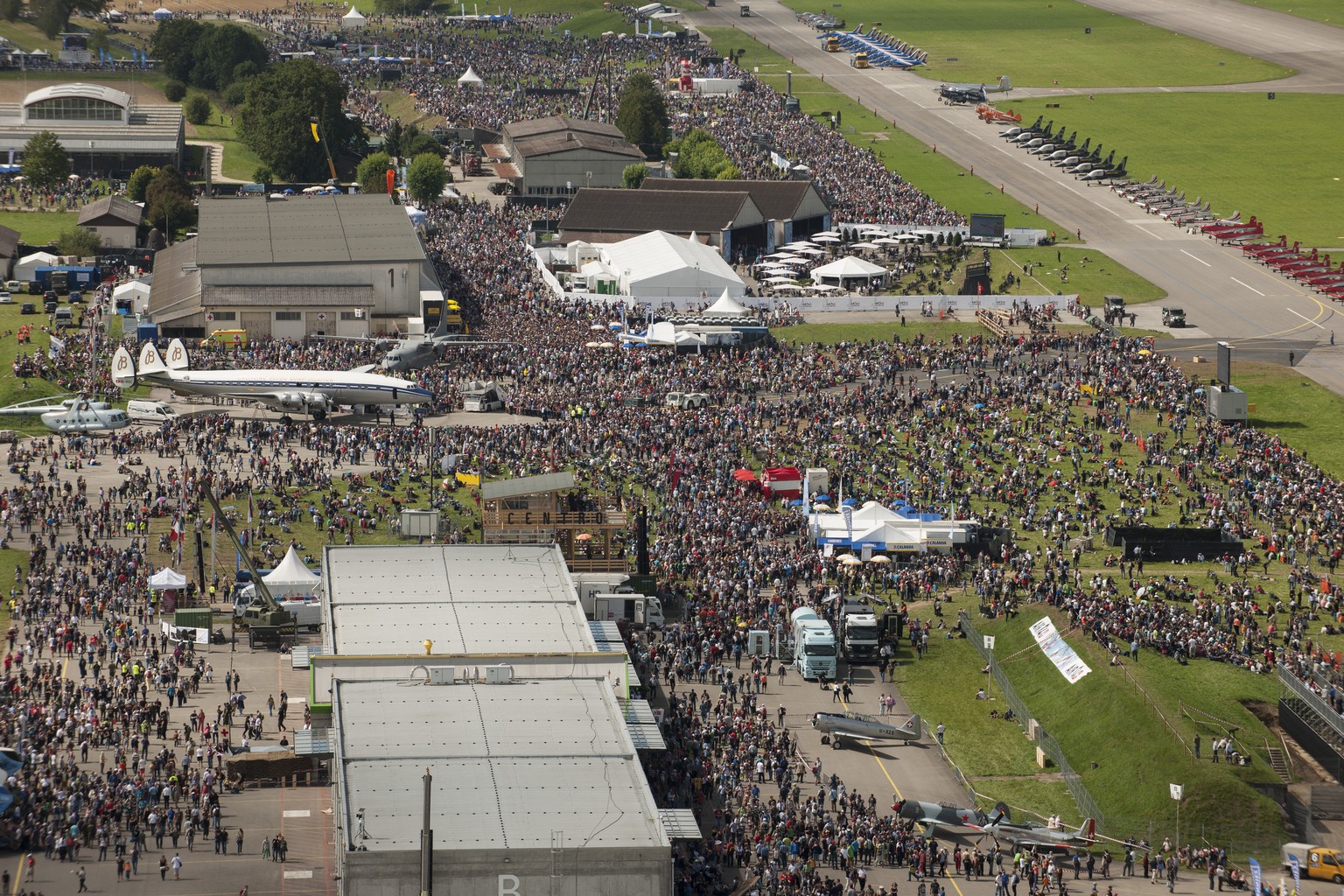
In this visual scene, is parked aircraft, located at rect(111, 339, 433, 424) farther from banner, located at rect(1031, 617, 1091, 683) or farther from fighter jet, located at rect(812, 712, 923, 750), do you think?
fighter jet, located at rect(812, 712, 923, 750)

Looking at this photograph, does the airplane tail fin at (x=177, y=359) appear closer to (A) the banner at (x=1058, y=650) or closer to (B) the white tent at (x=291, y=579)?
(B) the white tent at (x=291, y=579)

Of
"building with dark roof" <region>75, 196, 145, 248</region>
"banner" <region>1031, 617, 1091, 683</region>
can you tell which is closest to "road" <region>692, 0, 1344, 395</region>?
"banner" <region>1031, 617, 1091, 683</region>

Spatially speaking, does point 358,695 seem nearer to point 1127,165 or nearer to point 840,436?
point 840,436

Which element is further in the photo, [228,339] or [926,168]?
[926,168]

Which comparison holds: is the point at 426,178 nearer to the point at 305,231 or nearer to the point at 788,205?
the point at 305,231

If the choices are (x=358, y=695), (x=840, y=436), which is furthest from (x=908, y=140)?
(x=358, y=695)

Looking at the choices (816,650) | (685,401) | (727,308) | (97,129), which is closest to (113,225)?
(97,129)

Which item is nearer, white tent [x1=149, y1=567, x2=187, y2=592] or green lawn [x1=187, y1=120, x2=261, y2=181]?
white tent [x1=149, y1=567, x2=187, y2=592]

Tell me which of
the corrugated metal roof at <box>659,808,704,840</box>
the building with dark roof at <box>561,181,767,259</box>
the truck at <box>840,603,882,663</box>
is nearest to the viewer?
the corrugated metal roof at <box>659,808,704,840</box>
